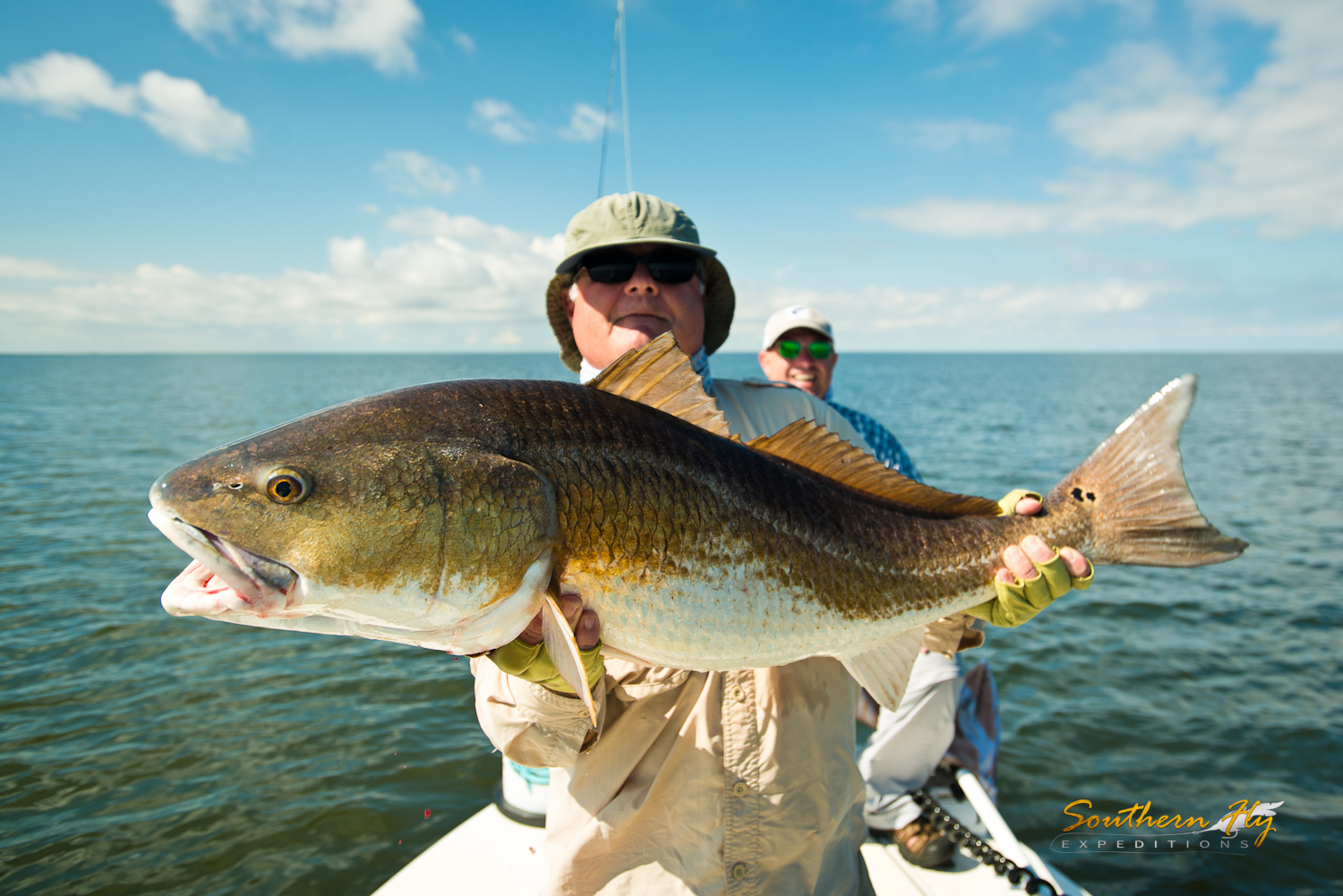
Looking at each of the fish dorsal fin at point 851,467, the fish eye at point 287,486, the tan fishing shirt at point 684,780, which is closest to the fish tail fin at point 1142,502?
the fish dorsal fin at point 851,467

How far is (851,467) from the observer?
2.65 m

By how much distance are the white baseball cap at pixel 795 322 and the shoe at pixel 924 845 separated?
5075 mm

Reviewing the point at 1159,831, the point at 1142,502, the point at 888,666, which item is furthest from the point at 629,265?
the point at 1159,831

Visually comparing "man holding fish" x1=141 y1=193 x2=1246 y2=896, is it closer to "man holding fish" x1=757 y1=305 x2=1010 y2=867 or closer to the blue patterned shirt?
"man holding fish" x1=757 y1=305 x2=1010 y2=867

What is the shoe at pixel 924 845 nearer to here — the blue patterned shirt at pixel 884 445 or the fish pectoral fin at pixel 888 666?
the blue patterned shirt at pixel 884 445

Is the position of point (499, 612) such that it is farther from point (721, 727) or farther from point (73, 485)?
point (73, 485)

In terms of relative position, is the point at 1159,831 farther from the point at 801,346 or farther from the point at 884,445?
the point at 801,346

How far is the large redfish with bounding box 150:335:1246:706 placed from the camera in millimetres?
1771

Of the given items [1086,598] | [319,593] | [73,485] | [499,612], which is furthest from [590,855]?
[73,485]

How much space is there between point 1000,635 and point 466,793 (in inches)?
319

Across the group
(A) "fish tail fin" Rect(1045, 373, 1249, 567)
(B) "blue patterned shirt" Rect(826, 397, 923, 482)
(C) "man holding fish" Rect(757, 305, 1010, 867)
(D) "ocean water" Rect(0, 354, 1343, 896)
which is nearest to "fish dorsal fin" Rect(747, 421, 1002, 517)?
(A) "fish tail fin" Rect(1045, 373, 1249, 567)

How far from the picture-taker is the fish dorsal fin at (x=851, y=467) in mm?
2557

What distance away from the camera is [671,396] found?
2379 millimetres

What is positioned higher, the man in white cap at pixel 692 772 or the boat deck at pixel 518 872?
the man in white cap at pixel 692 772
